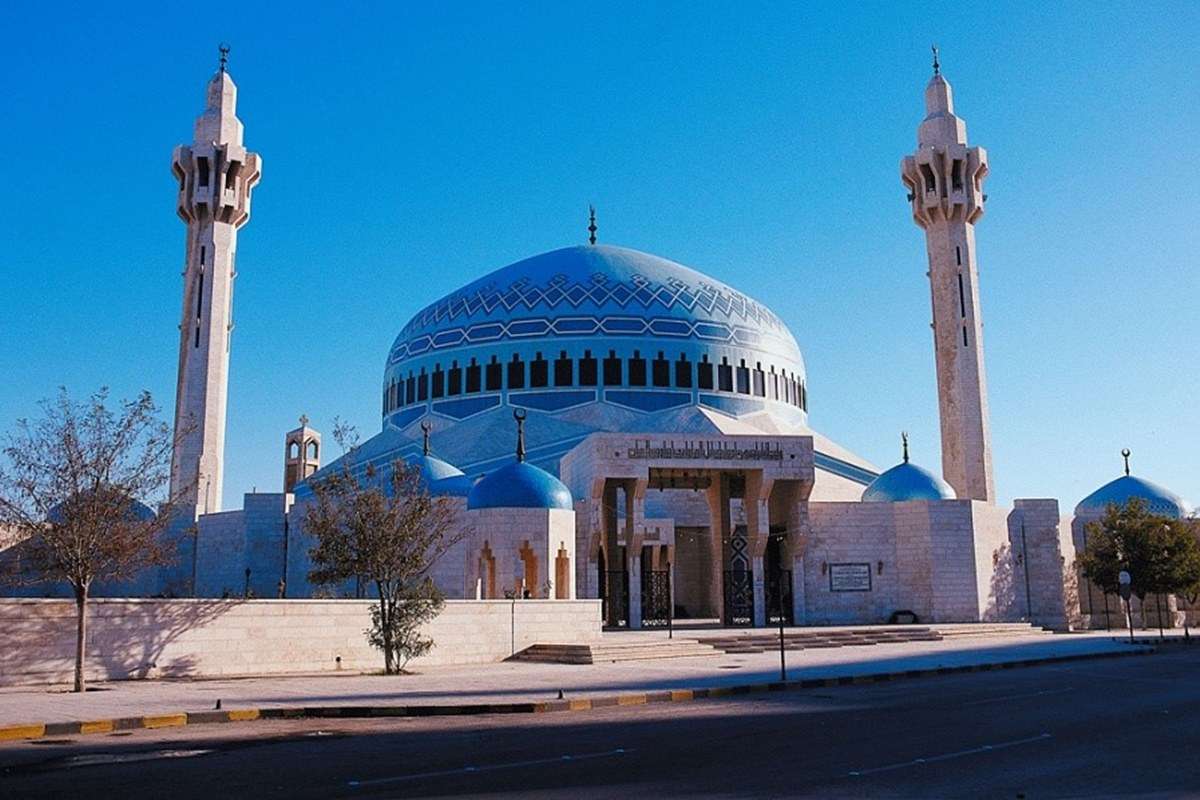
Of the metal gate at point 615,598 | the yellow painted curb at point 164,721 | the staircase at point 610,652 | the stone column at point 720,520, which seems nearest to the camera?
the yellow painted curb at point 164,721

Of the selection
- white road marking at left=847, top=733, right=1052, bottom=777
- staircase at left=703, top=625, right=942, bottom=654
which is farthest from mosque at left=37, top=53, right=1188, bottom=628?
white road marking at left=847, top=733, right=1052, bottom=777

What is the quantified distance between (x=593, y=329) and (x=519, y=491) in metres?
18.8

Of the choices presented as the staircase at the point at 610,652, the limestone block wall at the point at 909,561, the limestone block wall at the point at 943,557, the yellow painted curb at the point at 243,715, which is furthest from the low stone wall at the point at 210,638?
the limestone block wall at the point at 943,557

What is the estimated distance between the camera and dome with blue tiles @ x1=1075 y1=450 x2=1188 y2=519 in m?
42.3

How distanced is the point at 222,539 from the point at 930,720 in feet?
92.4

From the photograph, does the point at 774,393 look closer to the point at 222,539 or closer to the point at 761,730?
the point at 222,539

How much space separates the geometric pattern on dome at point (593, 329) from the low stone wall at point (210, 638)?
2560cm

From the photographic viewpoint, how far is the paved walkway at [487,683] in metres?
13.5

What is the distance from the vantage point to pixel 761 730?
35.4ft

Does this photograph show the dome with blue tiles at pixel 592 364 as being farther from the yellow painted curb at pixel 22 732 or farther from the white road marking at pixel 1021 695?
the yellow painted curb at pixel 22 732

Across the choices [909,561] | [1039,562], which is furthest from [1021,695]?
[1039,562]

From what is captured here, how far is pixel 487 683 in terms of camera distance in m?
16.9

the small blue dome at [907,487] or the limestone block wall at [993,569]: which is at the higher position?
the small blue dome at [907,487]

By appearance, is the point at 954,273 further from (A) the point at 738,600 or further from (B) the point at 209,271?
(B) the point at 209,271
